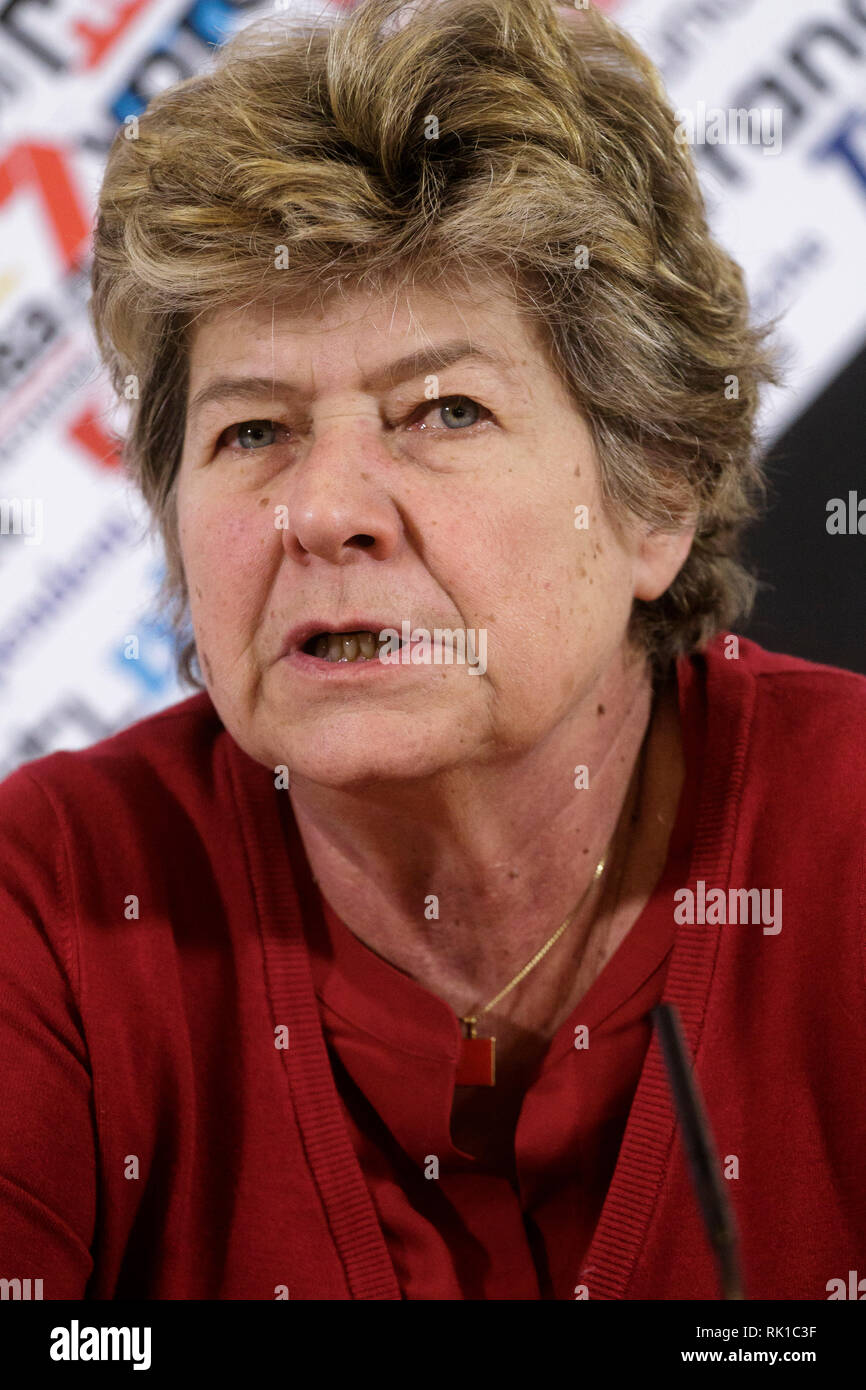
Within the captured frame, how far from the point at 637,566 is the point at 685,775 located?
203mm

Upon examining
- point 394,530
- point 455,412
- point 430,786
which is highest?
point 455,412

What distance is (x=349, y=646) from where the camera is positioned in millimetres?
1085

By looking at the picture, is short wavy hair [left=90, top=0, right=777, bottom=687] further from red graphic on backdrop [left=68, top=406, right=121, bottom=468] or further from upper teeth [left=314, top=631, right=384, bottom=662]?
red graphic on backdrop [left=68, top=406, right=121, bottom=468]

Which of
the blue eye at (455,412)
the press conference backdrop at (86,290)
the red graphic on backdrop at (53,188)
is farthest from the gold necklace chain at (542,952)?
the red graphic on backdrop at (53,188)

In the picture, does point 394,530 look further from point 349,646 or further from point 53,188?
point 53,188

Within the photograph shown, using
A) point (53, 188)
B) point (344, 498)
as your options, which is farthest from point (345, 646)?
point (53, 188)

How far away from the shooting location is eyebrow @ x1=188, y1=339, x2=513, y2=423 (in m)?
1.07

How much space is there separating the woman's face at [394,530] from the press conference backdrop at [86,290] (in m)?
0.48

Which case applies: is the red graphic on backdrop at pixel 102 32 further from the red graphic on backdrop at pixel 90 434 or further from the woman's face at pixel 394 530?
the woman's face at pixel 394 530

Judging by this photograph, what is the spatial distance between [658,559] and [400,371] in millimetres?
333

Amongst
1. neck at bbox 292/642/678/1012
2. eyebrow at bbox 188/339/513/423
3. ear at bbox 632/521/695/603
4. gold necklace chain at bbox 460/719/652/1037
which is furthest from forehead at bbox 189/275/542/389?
gold necklace chain at bbox 460/719/652/1037

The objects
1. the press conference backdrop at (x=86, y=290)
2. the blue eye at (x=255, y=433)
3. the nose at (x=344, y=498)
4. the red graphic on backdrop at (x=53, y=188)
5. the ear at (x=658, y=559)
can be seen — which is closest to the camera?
the nose at (x=344, y=498)

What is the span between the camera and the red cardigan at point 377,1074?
1.10 meters
